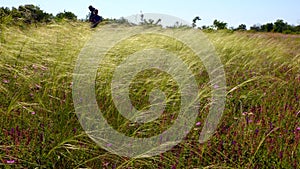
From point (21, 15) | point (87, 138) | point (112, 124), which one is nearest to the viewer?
point (87, 138)

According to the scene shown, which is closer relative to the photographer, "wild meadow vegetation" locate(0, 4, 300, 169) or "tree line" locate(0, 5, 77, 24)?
"wild meadow vegetation" locate(0, 4, 300, 169)

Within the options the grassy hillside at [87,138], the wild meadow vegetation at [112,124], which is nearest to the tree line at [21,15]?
the wild meadow vegetation at [112,124]

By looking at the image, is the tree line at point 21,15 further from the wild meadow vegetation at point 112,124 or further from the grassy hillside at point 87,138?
the grassy hillside at point 87,138

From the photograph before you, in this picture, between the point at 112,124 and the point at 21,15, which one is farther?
the point at 21,15

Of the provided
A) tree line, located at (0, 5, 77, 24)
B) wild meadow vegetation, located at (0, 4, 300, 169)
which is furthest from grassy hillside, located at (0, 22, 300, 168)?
tree line, located at (0, 5, 77, 24)

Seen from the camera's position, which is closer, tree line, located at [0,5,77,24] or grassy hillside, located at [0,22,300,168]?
grassy hillside, located at [0,22,300,168]

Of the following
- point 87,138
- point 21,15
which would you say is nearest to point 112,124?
point 87,138

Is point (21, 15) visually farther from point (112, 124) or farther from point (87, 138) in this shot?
point (87, 138)

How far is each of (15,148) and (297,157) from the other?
4.61 ft

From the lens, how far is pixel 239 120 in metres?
2.08

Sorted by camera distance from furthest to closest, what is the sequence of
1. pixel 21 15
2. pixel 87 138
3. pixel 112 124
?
pixel 21 15, pixel 112 124, pixel 87 138

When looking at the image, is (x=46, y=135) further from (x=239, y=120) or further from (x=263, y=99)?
(x=263, y=99)

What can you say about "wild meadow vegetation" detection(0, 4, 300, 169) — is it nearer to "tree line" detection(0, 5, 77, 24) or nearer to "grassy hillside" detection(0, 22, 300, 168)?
"grassy hillside" detection(0, 22, 300, 168)

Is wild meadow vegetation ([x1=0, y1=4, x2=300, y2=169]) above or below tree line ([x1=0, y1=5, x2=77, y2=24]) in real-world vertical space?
below
